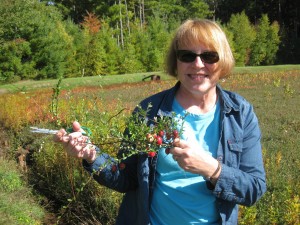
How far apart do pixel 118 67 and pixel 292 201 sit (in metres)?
Answer: 34.5

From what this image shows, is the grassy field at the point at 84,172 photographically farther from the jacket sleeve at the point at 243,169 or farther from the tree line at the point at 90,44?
the tree line at the point at 90,44

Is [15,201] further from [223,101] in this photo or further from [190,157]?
[190,157]

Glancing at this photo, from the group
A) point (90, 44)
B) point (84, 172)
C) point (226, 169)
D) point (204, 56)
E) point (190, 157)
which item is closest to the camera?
point (190, 157)

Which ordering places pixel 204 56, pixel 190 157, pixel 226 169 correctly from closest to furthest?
pixel 190 157
pixel 226 169
pixel 204 56

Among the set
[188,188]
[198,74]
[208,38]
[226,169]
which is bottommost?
[188,188]

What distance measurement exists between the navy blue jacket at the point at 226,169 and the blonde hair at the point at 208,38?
16 cm

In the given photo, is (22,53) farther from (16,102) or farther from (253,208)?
(253,208)

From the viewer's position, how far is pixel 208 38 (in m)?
2.05

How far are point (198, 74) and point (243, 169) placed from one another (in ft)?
1.72

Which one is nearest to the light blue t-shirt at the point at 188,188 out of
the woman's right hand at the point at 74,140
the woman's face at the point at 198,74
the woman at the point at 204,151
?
the woman at the point at 204,151

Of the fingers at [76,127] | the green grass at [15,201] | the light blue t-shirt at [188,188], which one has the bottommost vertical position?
the green grass at [15,201]

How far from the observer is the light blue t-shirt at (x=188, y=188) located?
1987 millimetres

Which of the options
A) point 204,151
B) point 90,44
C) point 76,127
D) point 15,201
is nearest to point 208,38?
point 204,151

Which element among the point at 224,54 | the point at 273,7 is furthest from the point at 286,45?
the point at 224,54
